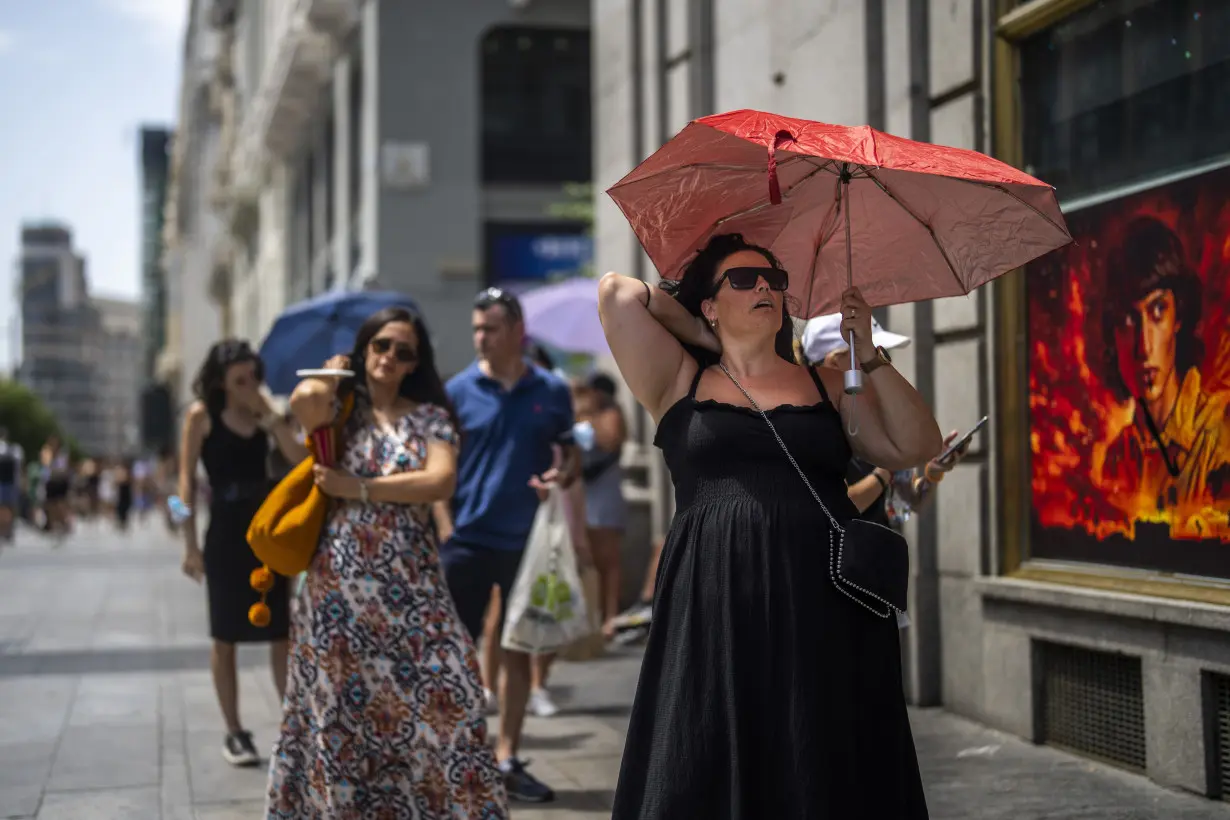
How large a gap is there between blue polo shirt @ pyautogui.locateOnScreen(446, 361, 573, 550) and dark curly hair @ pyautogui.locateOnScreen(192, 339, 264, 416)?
3.32 ft

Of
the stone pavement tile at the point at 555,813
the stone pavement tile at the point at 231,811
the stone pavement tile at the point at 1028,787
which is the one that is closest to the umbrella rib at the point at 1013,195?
the stone pavement tile at the point at 1028,787

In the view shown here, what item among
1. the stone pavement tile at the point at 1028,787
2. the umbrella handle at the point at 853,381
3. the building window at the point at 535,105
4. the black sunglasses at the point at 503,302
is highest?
the building window at the point at 535,105

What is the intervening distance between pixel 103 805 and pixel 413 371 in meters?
2.19

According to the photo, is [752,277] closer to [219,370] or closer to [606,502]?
[219,370]

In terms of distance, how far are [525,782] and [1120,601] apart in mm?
2445

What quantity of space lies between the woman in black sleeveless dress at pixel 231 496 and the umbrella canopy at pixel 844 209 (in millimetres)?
3445

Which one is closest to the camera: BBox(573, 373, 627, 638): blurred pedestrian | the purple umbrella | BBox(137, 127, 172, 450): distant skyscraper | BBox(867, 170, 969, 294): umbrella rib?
BBox(867, 170, 969, 294): umbrella rib

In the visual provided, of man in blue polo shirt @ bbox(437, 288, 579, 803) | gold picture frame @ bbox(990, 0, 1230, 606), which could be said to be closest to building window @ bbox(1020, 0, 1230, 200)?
gold picture frame @ bbox(990, 0, 1230, 606)

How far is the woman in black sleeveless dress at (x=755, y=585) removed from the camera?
3543 mm

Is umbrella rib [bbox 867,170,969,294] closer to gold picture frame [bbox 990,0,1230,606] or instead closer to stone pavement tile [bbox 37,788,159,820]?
gold picture frame [bbox 990,0,1230,606]

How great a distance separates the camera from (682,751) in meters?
3.58

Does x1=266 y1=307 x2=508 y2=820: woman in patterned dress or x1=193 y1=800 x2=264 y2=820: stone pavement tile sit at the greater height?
x1=266 y1=307 x2=508 y2=820: woman in patterned dress

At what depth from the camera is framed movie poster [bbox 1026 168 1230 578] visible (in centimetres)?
579

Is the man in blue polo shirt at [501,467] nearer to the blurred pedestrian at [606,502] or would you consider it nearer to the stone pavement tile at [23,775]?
the stone pavement tile at [23,775]
